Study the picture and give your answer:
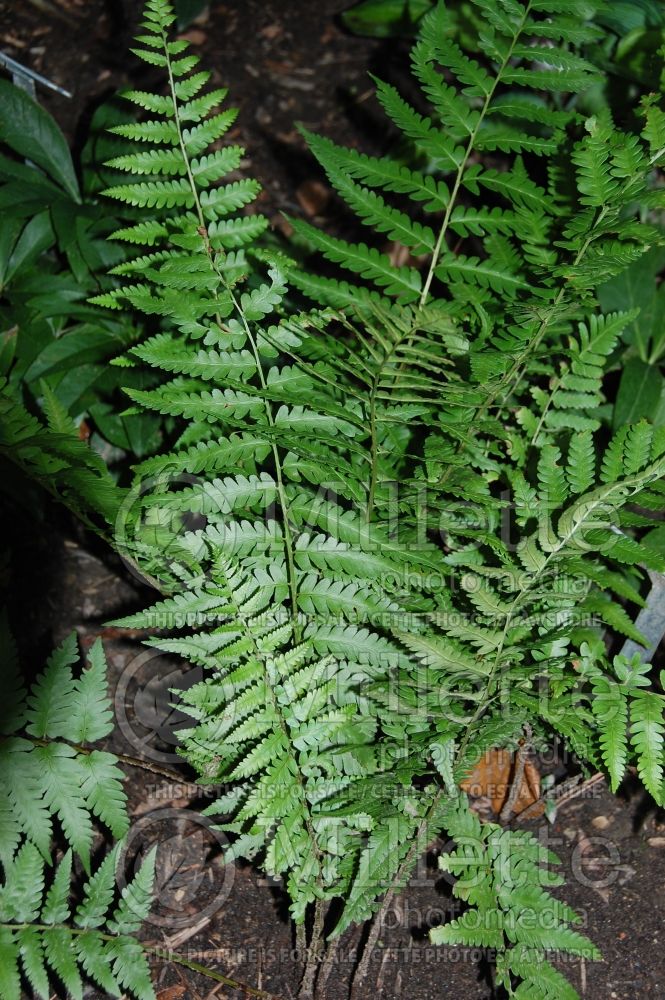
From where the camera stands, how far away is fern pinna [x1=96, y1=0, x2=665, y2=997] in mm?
1816

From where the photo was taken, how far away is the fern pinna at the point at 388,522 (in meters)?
1.82

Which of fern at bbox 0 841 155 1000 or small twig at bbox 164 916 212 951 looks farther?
small twig at bbox 164 916 212 951

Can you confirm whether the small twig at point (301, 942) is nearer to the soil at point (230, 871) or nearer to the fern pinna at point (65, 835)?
the soil at point (230, 871)

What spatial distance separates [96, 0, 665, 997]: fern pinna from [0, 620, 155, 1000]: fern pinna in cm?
23

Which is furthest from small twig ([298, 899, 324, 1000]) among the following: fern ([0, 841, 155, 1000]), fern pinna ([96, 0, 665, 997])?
fern ([0, 841, 155, 1000])

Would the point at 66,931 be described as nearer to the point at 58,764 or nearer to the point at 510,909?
the point at 58,764

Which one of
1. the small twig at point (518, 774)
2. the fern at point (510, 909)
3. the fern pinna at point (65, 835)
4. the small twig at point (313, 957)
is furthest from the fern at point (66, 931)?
the small twig at point (518, 774)

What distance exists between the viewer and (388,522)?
2094 millimetres

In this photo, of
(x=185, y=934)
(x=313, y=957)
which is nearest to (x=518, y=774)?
(x=313, y=957)

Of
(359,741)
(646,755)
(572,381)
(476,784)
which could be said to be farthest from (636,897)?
(572,381)

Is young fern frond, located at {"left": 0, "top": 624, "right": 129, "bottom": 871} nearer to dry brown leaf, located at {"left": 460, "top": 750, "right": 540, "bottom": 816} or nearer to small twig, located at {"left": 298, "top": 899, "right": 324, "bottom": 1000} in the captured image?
small twig, located at {"left": 298, "top": 899, "right": 324, "bottom": 1000}

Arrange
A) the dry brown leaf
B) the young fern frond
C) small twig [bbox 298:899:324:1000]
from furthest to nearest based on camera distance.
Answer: the dry brown leaf, small twig [bbox 298:899:324:1000], the young fern frond

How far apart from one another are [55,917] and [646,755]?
122 cm

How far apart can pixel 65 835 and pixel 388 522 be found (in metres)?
0.97
